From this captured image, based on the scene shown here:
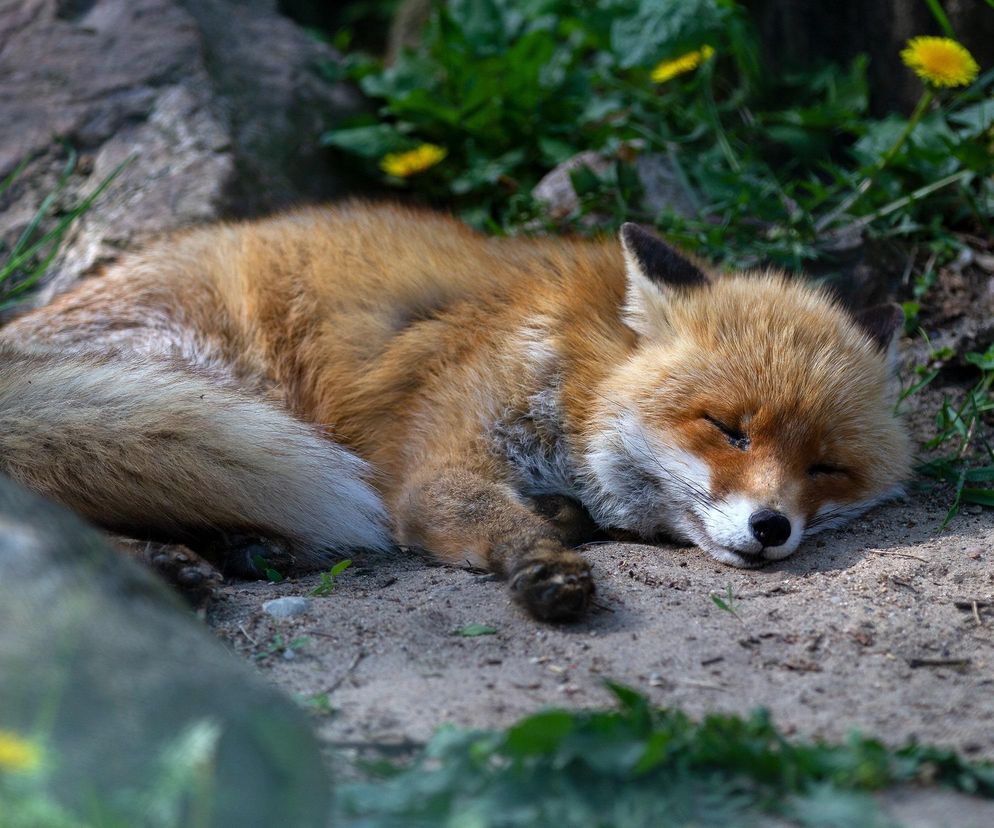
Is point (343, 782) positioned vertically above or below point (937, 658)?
above

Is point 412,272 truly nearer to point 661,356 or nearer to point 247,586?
point 661,356

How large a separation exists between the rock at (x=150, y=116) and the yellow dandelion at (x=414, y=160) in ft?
1.54

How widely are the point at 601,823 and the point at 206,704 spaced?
57 cm

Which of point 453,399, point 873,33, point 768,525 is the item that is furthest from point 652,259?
point 873,33

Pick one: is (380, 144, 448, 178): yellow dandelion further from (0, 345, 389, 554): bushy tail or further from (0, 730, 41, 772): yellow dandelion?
(0, 730, 41, 772): yellow dandelion

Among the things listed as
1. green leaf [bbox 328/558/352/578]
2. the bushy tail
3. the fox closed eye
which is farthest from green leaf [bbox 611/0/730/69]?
green leaf [bbox 328/558/352/578]

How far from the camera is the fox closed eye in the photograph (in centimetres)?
298

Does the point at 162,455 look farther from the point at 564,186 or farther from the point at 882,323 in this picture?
the point at 564,186

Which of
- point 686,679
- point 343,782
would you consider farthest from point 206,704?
point 686,679

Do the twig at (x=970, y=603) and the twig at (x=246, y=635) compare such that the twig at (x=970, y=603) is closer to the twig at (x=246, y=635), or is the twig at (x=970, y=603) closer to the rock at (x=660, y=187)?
the twig at (x=246, y=635)

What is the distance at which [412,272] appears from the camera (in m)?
3.74

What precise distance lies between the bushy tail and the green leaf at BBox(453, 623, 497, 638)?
722 mm

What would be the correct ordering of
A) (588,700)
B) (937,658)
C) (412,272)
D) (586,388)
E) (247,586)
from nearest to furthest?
(588,700) < (937,658) < (247,586) < (586,388) < (412,272)

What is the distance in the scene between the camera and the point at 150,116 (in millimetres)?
5020
